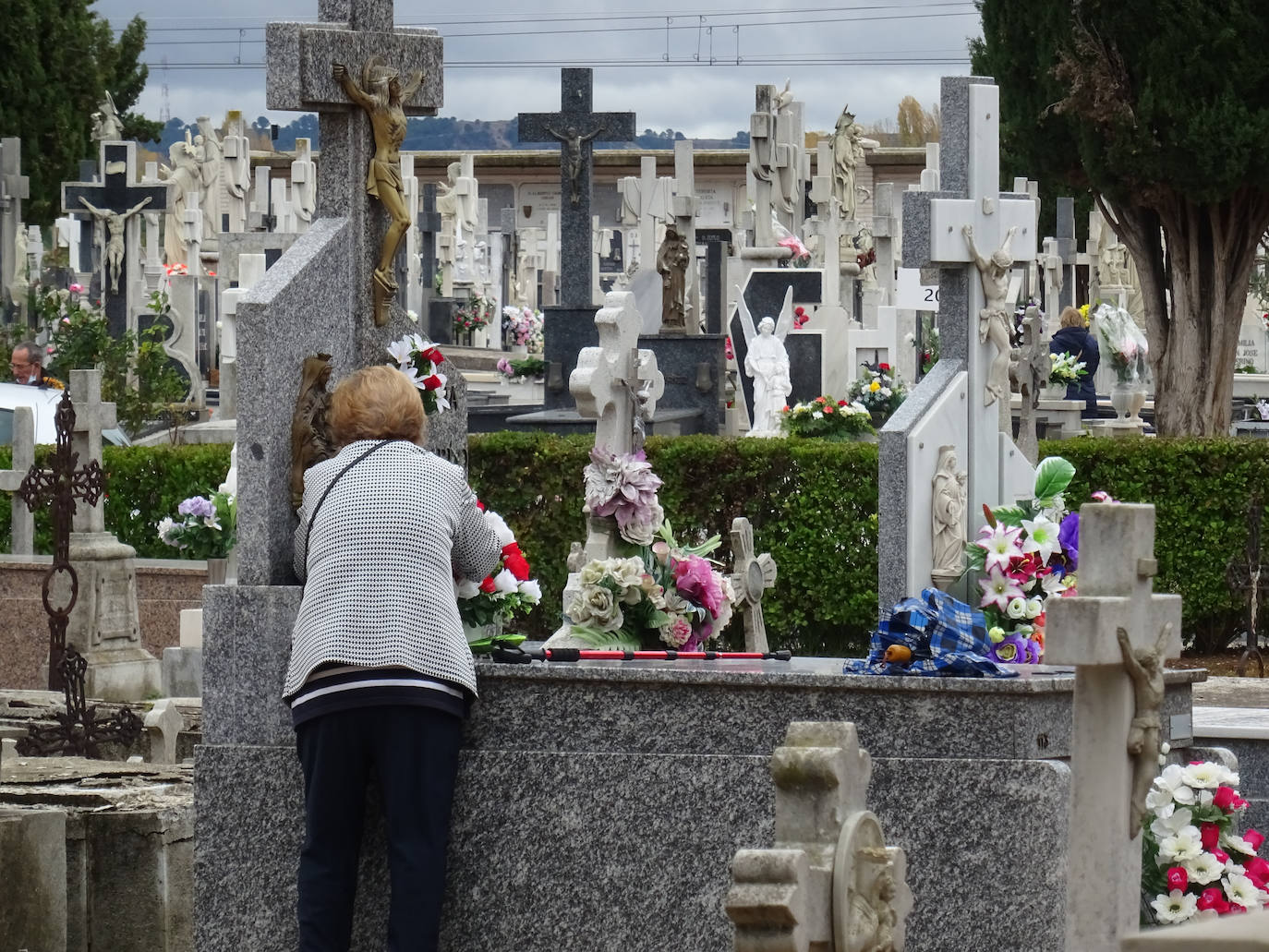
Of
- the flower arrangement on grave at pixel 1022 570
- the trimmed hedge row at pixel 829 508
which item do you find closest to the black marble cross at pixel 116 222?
the trimmed hedge row at pixel 829 508

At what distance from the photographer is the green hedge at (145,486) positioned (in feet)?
40.6

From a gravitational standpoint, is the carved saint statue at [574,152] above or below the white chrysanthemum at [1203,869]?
above

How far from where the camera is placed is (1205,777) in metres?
5.16

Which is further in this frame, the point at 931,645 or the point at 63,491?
the point at 63,491

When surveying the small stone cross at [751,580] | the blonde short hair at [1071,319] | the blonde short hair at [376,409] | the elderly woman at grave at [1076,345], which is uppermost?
the blonde short hair at [1071,319]

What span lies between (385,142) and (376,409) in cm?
96

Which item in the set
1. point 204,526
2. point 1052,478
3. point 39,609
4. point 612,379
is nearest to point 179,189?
point 39,609

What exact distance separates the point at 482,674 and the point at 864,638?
6.77 meters

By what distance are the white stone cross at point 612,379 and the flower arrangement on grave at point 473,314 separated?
76.0 feet

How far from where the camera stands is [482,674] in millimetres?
4688

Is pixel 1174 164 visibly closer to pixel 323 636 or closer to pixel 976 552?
pixel 976 552

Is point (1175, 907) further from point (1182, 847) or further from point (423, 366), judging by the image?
point (423, 366)

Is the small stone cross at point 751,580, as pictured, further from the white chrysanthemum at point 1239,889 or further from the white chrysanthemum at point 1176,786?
the white chrysanthemum at point 1239,889

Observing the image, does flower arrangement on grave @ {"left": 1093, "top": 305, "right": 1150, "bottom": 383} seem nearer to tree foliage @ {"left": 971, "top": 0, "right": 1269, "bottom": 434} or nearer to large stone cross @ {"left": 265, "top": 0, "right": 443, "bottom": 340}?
tree foliage @ {"left": 971, "top": 0, "right": 1269, "bottom": 434}
